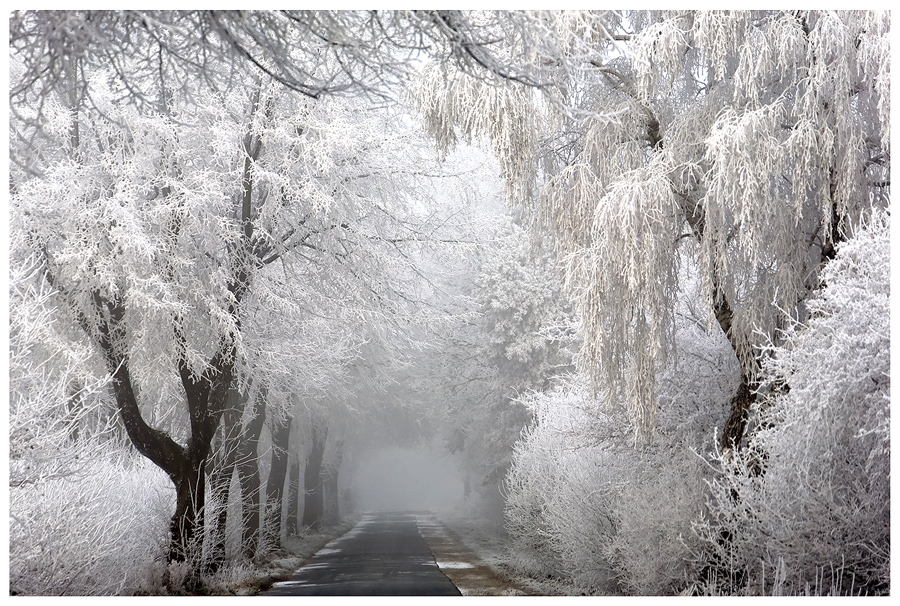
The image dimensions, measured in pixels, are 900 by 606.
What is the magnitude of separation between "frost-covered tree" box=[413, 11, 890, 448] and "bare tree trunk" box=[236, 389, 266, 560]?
6.80 meters

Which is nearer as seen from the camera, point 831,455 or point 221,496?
point 831,455

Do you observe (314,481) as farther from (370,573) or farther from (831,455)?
(831,455)

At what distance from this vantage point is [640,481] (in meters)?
9.30

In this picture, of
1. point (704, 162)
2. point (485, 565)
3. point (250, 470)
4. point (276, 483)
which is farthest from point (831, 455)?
point (276, 483)

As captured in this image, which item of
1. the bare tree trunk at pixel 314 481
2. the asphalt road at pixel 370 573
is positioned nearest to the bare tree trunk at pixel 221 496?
the asphalt road at pixel 370 573

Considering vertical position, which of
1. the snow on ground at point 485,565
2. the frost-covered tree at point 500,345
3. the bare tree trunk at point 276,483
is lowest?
the snow on ground at point 485,565

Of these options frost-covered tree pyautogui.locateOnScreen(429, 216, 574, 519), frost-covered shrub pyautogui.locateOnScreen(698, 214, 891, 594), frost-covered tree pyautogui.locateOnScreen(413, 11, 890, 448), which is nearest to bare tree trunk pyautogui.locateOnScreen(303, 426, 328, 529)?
frost-covered tree pyautogui.locateOnScreen(429, 216, 574, 519)

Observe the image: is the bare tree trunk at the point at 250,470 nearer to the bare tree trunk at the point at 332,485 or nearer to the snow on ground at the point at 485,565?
the snow on ground at the point at 485,565

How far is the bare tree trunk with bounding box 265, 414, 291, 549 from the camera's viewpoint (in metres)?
15.8

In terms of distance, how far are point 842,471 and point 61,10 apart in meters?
6.19

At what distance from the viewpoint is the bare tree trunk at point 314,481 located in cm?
2258

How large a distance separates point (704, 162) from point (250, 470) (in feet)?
32.0

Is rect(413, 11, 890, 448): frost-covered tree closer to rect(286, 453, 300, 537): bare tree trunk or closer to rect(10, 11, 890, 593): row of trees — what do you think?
rect(10, 11, 890, 593): row of trees

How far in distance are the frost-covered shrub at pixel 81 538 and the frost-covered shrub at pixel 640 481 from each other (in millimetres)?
4890
